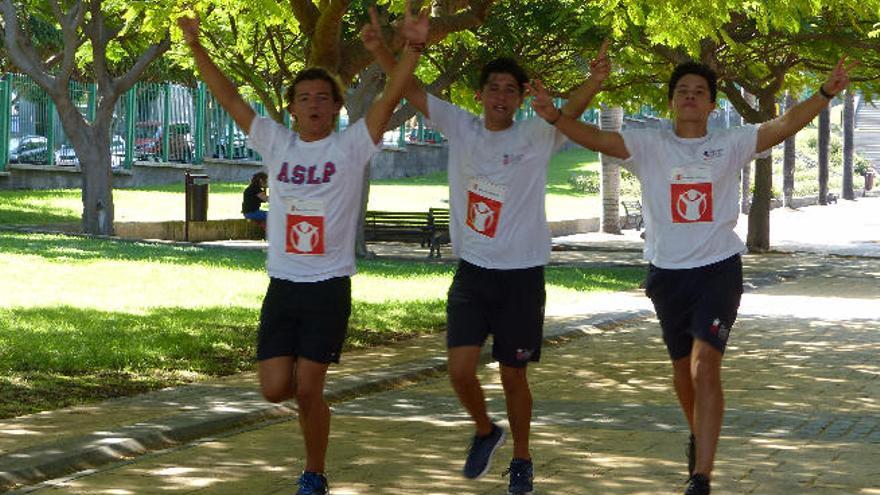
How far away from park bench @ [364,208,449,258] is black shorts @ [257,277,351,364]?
2223cm

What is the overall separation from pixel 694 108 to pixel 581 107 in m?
0.50

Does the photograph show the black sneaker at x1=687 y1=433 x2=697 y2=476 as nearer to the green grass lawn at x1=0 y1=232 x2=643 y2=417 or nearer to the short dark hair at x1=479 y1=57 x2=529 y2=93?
the short dark hair at x1=479 y1=57 x2=529 y2=93

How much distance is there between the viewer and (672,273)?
318 inches

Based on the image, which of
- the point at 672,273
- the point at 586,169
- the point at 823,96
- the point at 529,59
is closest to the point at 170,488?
the point at 672,273

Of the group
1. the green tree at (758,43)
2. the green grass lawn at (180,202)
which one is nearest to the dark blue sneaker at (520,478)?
the green tree at (758,43)

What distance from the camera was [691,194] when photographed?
7.98 metres

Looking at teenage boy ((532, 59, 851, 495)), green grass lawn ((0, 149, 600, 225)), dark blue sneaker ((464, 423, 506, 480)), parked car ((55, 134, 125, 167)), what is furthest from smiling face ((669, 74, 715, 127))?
parked car ((55, 134, 125, 167))

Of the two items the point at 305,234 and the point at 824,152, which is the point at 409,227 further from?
the point at 824,152

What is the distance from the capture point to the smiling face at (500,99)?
8188mm

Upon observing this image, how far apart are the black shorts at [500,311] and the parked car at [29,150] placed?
34.0 meters

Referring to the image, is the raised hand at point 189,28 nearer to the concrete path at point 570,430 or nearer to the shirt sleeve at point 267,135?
the shirt sleeve at point 267,135

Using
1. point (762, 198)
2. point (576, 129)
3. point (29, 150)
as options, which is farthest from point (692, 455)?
point (29, 150)

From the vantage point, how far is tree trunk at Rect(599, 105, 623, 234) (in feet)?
128

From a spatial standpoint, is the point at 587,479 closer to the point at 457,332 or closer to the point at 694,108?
the point at 457,332
